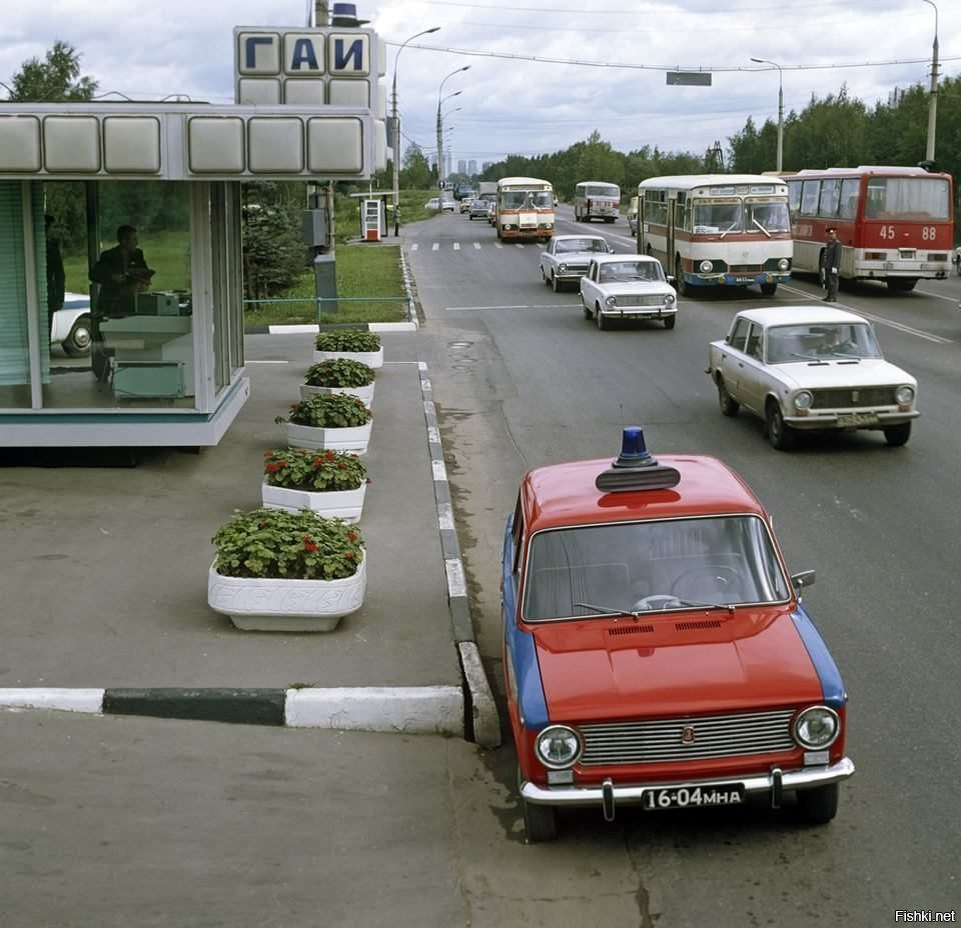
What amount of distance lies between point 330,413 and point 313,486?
8.46ft

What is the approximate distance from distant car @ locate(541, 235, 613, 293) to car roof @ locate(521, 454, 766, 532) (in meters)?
27.2

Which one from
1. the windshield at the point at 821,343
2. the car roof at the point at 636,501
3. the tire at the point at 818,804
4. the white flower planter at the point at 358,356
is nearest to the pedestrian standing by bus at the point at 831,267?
the white flower planter at the point at 358,356

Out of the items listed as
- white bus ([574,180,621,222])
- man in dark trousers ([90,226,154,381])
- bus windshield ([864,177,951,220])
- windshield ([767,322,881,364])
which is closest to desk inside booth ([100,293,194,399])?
man in dark trousers ([90,226,154,381])

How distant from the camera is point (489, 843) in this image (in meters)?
6.33

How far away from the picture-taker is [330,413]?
45.4 feet

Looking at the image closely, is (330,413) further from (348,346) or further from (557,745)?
(557,745)

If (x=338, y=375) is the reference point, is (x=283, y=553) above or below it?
below

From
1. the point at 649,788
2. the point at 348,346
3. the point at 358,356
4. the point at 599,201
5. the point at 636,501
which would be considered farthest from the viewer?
the point at 599,201

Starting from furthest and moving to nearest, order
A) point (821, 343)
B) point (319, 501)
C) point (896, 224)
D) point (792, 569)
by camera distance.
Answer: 1. point (896, 224)
2. point (821, 343)
3. point (319, 501)
4. point (792, 569)

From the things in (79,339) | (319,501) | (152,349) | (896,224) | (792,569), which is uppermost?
(896,224)

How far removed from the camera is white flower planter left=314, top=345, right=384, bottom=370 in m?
20.0

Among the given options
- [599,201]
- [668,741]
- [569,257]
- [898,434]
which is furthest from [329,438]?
[599,201]

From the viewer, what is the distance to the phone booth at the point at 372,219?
5578 cm

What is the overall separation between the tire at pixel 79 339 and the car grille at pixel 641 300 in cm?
1484
